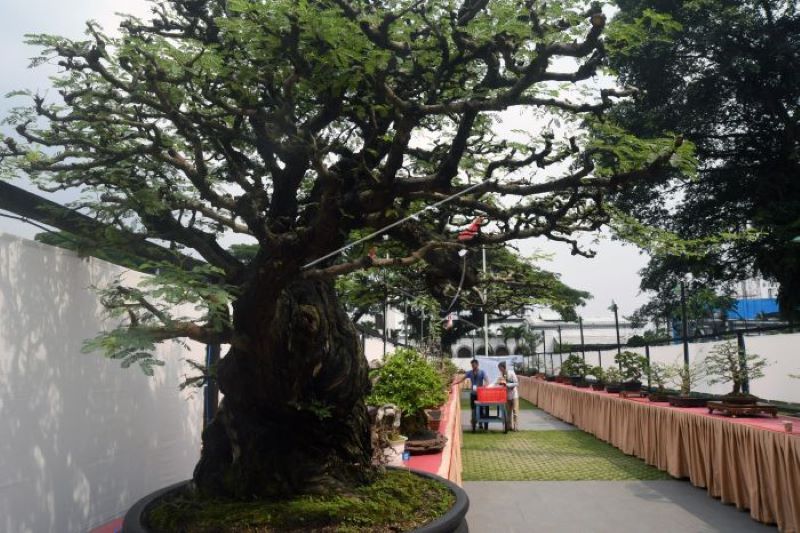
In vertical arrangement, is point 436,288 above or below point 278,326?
above

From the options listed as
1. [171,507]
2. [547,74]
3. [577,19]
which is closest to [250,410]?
[171,507]

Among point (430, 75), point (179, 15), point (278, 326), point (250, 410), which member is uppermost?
point (179, 15)

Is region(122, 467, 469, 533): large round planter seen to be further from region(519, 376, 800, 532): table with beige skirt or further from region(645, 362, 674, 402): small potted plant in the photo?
region(645, 362, 674, 402): small potted plant

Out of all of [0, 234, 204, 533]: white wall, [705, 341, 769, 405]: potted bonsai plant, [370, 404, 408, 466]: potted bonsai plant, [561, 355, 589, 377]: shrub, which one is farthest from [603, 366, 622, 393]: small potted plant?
[0, 234, 204, 533]: white wall

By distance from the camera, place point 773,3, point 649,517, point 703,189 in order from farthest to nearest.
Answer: point 703,189
point 773,3
point 649,517

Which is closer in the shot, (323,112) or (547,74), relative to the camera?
(547,74)

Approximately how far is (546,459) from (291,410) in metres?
6.42

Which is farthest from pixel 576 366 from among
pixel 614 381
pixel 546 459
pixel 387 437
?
pixel 387 437

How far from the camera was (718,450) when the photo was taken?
5.80 meters

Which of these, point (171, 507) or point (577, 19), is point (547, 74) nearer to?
point (577, 19)

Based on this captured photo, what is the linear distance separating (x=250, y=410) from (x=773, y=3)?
1314cm

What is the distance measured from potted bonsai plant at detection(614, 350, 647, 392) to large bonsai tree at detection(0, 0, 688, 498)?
22.3 ft

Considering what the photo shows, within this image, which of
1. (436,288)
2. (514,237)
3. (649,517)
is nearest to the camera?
(514,237)

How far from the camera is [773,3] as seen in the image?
37.7 ft
